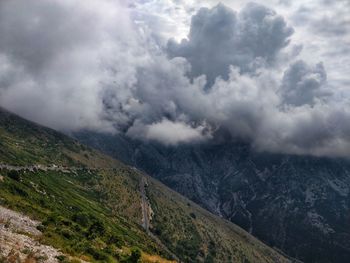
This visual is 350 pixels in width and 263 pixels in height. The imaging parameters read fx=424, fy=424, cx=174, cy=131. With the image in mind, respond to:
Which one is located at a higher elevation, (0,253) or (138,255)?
(138,255)

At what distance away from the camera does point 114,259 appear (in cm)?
6394

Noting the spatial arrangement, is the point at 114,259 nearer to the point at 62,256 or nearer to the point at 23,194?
the point at 62,256

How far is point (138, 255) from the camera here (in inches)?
2554

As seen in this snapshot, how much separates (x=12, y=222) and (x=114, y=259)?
16.1m

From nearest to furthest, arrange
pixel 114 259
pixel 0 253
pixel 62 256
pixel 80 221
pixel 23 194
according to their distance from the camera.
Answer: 1. pixel 0 253
2. pixel 62 256
3. pixel 114 259
4. pixel 80 221
5. pixel 23 194

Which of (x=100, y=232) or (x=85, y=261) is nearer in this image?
(x=85, y=261)

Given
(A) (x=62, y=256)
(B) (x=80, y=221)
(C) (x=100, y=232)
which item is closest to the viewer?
(A) (x=62, y=256)

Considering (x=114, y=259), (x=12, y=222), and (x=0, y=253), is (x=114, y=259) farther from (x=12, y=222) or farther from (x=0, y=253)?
(x=0, y=253)

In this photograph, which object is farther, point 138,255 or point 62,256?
point 138,255

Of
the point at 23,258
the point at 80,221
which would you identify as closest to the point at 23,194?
the point at 80,221

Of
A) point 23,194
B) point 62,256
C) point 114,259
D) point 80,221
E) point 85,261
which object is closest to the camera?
point 62,256

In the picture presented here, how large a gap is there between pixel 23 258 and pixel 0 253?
236cm

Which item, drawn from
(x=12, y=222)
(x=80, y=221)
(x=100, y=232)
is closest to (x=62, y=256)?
(x=12, y=222)

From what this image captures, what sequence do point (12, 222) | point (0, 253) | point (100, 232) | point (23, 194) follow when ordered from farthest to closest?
point (23, 194) → point (100, 232) → point (12, 222) → point (0, 253)
